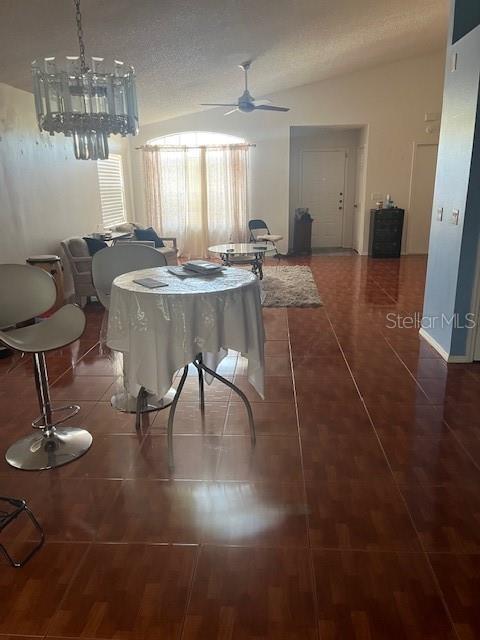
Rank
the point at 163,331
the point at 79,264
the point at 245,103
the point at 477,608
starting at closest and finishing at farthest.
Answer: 1. the point at 477,608
2. the point at 163,331
3. the point at 79,264
4. the point at 245,103

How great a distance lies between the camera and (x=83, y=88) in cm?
242

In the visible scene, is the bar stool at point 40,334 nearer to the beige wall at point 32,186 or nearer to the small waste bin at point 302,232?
the beige wall at point 32,186

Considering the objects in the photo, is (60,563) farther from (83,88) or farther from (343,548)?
(83,88)

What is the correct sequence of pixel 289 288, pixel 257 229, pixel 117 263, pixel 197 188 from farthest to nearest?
pixel 197 188 < pixel 257 229 < pixel 289 288 < pixel 117 263

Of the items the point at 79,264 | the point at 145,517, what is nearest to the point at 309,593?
the point at 145,517

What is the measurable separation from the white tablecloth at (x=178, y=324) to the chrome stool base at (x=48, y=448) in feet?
1.59

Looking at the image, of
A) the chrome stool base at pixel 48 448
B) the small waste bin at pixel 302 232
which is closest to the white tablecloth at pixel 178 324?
the chrome stool base at pixel 48 448

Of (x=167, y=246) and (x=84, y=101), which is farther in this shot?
(x=167, y=246)

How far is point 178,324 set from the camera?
7.47 ft

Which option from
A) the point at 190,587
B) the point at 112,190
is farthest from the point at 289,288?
the point at 190,587

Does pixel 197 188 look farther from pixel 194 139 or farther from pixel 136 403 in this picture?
pixel 136 403

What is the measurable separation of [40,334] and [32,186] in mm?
3067

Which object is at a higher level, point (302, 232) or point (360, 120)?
point (360, 120)

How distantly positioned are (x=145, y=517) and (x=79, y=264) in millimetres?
3959
